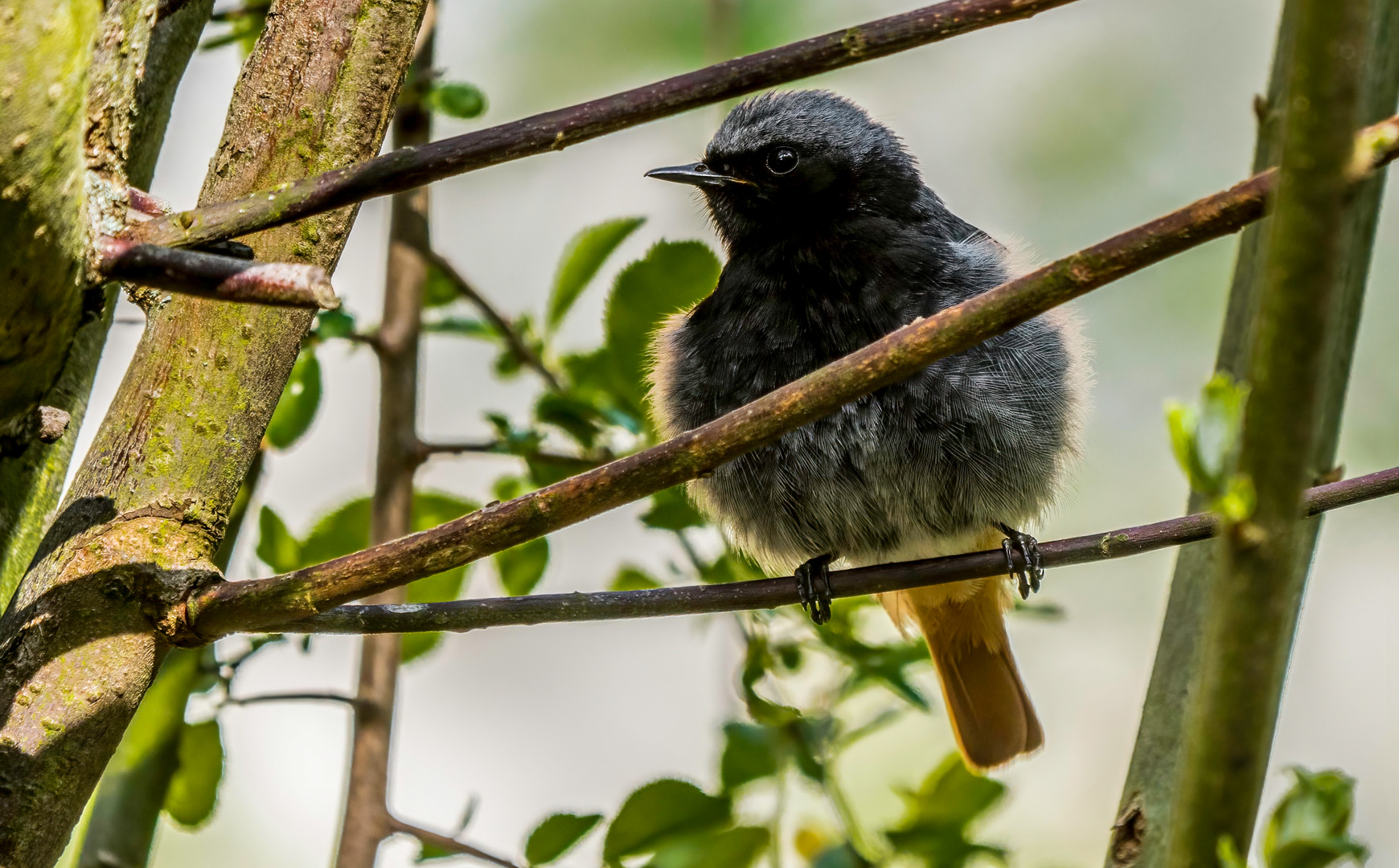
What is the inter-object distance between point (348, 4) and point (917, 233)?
1947 millimetres

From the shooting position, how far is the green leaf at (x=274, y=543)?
282cm

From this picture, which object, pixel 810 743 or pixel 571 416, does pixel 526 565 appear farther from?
pixel 810 743

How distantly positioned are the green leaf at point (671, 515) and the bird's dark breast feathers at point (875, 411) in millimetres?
366

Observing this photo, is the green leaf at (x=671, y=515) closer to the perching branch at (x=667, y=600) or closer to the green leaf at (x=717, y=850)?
the green leaf at (x=717, y=850)

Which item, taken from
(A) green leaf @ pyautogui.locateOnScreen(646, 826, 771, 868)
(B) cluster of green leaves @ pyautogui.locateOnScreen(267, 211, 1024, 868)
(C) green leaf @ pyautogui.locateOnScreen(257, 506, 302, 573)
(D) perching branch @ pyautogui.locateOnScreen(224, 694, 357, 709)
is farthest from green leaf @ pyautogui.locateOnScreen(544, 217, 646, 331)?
(A) green leaf @ pyautogui.locateOnScreen(646, 826, 771, 868)

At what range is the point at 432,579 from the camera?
291cm

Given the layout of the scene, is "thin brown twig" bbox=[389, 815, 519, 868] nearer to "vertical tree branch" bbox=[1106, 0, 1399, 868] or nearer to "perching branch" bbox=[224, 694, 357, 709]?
"perching branch" bbox=[224, 694, 357, 709]

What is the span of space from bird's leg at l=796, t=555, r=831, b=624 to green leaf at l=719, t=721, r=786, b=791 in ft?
0.97

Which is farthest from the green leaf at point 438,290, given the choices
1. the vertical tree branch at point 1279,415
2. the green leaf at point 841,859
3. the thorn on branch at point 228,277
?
the vertical tree branch at point 1279,415

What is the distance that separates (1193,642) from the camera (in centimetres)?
227

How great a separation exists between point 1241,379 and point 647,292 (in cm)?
129

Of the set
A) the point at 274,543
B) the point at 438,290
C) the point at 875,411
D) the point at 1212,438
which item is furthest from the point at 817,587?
the point at 1212,438

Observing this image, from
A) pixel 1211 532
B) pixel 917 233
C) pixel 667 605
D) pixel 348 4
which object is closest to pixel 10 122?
pixel 348 4

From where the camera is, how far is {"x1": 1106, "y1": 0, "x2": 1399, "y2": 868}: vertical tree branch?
2213 millimetres
